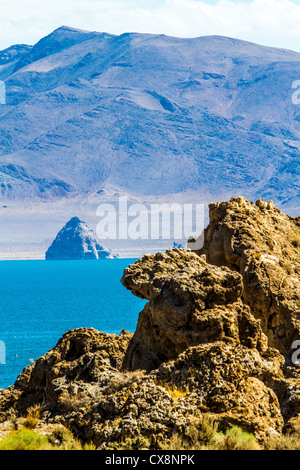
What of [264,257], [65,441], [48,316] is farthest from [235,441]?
[48,316]

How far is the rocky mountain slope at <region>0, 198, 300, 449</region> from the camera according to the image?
9.24 metres

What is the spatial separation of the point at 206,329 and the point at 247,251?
367 cm

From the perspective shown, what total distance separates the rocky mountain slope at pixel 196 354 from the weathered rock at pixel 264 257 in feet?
0.07

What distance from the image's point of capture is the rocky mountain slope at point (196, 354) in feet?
30.3

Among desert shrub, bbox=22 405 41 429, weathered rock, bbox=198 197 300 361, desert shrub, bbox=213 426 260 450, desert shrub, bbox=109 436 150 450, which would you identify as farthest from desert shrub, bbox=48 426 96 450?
weathered rock, bbox=198 197 300 361

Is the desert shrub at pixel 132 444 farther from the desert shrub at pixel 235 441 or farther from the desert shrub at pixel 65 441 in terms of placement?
the desert shrub at pixel 235 441

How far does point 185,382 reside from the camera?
31.6 feet

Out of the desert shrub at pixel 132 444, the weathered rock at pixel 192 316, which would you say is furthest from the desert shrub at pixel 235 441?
the weathered rock at pixel 192 316

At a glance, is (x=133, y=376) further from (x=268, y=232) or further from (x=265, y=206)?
(x=265, y=206)

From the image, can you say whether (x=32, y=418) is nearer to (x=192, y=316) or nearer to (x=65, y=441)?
(x=65, y=441)

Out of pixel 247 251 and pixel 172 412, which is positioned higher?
pixel 247 251

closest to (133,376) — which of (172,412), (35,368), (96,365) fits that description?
(96,365)

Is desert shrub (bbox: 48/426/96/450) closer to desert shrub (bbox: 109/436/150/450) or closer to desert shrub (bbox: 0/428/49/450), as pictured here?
desert shrub (bbox: 0/428/49/450)

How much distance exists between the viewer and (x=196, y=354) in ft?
32.3
